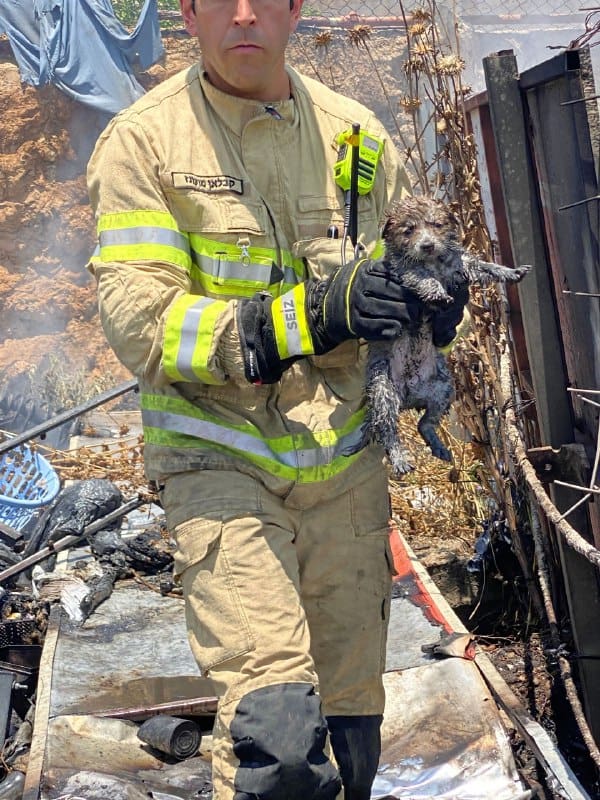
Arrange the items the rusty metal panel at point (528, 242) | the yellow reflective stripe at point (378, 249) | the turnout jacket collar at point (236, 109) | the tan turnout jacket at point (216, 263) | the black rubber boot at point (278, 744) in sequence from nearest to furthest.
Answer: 1. the black rubber boot at point (278, 744)
2. the tan turnout jacket at point (216, 263)
3. the turnout jacket collar at point (236, 109)
4. the yellow reflective stripe at point (378, 249)
5. the rusty metal panel at point (528, 242)

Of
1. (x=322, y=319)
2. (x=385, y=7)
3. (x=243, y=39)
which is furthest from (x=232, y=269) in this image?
(x=385, y=7)

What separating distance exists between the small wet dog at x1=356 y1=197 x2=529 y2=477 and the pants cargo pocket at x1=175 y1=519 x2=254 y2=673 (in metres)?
0.54

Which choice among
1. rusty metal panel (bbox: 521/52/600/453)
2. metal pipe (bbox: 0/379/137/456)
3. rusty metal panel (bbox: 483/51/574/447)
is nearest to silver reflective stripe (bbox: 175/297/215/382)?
rusty metal panel (bbox: 521/52/600/453)

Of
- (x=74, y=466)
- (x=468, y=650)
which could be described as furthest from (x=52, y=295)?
(x=468, y=650)

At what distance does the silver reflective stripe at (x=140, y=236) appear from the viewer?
105 inches

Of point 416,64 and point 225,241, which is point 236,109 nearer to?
point 225,241

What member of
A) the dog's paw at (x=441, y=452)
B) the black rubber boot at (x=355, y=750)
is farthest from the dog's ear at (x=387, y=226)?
the black rubber boot at (x=355, y=750)

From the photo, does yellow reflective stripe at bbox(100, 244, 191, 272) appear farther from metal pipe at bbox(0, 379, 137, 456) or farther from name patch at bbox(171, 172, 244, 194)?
metal pipe at bbox(0, 379, 137, 456)

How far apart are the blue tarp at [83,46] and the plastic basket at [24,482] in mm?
8032

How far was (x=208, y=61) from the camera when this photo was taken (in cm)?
288

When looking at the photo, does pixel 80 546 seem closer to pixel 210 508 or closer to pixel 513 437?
pixel 513 437

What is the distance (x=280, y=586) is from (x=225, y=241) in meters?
0.93

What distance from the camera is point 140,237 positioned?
266cm

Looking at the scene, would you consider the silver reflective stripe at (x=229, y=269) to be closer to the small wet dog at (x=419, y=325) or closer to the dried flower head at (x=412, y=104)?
the small wet dog at (x=419, y=325)
